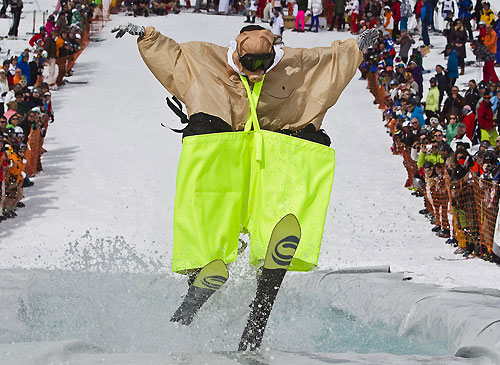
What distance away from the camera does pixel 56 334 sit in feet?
16.4

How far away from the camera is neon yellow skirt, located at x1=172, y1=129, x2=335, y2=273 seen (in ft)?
15.4

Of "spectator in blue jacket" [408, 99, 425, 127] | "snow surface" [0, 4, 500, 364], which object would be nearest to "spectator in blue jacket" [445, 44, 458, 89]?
"snow surface" [0, 4, 500, 364]

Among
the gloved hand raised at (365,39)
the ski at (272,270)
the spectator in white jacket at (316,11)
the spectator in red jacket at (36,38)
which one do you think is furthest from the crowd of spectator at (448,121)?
the spectator in red jacket at (36,38)

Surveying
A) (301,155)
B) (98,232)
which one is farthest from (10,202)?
(301,155)

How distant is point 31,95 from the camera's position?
51.7ft

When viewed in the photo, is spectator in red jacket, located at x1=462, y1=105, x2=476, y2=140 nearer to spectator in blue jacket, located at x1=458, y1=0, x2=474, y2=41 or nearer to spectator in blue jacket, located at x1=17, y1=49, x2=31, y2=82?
spectator in blue jacket, located at x1=17, y1=49, x2=31, y2=82

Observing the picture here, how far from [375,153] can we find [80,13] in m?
12.6

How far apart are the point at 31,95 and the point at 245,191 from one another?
11709 millimetres

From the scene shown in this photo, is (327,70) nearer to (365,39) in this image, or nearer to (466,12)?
(365,39)

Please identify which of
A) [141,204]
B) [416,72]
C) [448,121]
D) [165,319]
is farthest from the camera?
[416,72]

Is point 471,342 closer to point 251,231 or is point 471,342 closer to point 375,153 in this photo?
point 251,231

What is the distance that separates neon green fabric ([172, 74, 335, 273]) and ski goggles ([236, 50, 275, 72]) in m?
0.14

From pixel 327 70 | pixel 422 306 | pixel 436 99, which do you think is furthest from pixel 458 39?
pixel 327 70

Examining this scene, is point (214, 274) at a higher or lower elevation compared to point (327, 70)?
lower
